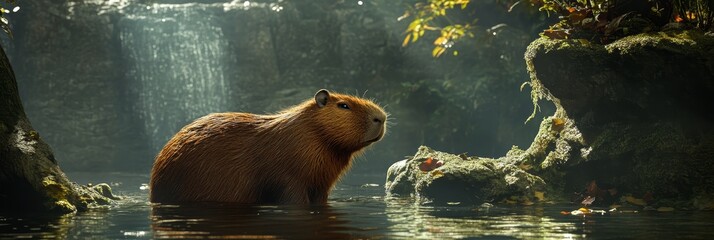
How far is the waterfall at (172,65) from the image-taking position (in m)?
24.7

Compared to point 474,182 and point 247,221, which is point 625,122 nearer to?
point 474,182

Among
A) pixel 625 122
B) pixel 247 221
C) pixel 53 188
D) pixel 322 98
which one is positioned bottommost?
pixel 247 221

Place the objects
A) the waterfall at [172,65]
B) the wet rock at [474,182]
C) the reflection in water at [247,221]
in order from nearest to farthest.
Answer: the reflection in water at [247,221]
the wet rock at [474,182]
the waterfall at [172,65]

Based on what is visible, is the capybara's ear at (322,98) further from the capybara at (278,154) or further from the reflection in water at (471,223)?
the reflection in water at (471,223)

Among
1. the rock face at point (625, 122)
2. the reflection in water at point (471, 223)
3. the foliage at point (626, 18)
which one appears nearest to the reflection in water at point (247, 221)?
the reflection in water at point (471, 223)

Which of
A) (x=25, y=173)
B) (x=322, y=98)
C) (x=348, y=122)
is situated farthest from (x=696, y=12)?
(x=25, y=173)

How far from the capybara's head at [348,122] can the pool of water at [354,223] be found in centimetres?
68

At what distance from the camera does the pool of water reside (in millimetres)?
7031

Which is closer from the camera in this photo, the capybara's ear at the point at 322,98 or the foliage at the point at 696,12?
the capybara's ear at the point at 322,98

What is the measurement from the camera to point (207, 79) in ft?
82.5

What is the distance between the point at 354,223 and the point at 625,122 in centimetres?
412

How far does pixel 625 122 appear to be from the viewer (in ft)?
35.8

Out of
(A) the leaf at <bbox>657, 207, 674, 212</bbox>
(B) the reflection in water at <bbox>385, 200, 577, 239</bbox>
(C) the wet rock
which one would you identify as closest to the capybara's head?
(B) the reflection in water at <bbox>385, 200, 577, 239</bbox>

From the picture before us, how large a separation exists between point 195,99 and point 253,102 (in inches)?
76.8
